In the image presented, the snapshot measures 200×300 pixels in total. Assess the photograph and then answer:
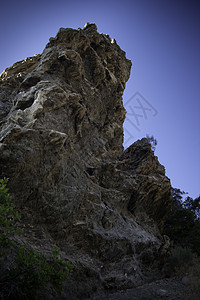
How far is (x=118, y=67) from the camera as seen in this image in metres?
22.6

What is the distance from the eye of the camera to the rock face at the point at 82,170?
9.62m

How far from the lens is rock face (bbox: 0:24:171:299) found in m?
9.62

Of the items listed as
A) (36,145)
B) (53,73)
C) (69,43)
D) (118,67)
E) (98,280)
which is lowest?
(98,280)

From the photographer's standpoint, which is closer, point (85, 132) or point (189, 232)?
point (85, 132)

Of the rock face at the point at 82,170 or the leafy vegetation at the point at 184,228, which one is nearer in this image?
the rock face at the point at 82,170

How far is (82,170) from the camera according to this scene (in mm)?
13258

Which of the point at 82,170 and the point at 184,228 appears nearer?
the point at 82,170

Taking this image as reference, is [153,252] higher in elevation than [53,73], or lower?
lower

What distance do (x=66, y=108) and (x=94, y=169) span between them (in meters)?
5.06

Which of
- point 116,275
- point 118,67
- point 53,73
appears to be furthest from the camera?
point 118,67

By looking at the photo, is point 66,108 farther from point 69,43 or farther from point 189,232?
point 189,232

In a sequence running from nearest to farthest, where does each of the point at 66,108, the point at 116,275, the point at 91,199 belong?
the point at 116,275 → the point at 91,199 → the point at 66,108

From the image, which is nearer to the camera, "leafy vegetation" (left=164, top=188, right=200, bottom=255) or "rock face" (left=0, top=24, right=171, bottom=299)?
"rock face" (left=0, top=24, right=171, bottom=299)

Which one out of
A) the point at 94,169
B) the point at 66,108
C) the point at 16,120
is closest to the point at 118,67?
the point at 66,108
